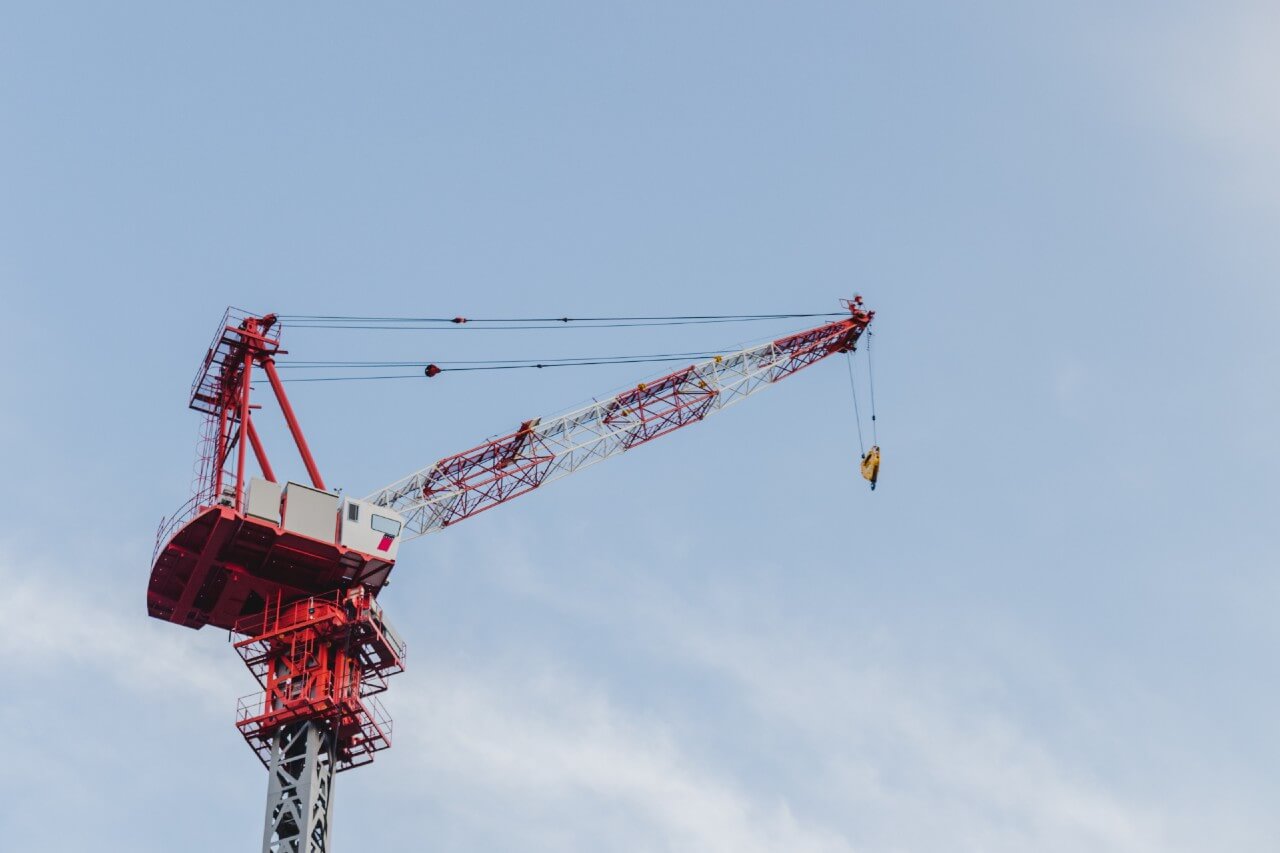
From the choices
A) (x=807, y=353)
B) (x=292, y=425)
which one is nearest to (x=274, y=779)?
(x=292, y=425)

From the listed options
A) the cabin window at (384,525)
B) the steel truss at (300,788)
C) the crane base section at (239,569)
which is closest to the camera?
the steel truss at (300,788)

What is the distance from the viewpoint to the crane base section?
86.9 meters

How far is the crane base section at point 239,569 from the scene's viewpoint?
86.9 meters

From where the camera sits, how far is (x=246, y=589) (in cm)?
8888

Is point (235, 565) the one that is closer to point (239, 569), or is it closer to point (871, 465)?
point (239, 569)

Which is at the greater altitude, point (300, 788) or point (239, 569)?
point (239, 569)

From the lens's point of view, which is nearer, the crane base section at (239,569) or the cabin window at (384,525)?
the crane base section at (239,569)

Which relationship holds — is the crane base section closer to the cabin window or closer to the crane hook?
the cabin window

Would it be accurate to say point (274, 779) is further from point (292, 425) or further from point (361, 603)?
point (292, 425)

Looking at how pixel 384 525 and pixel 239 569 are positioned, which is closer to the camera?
pixel 239 569

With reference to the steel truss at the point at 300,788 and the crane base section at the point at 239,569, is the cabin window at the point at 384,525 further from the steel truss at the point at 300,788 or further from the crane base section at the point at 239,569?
the steel truss at the point at 300,788

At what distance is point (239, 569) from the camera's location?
88.3 metres

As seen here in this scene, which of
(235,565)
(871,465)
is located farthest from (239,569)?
(871,465)

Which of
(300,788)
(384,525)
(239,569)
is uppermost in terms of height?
(384,525)
